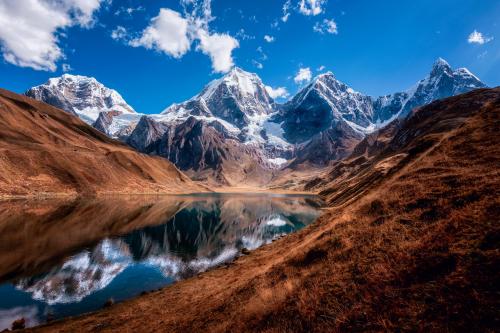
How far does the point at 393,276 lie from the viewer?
37.6ft

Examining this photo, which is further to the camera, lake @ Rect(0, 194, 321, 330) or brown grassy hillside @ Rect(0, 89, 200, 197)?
brown grassy hillside @ Rect(0, 89, 200, 197)

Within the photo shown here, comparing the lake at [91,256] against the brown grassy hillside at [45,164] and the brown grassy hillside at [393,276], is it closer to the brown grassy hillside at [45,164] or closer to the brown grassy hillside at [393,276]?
the brown grassy hillside at [393,276]

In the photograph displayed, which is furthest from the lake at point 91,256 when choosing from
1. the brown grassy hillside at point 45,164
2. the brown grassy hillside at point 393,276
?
the brown grassy hillside at point 45,164

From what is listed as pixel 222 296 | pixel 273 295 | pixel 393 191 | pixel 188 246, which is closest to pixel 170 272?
pixel 188 246

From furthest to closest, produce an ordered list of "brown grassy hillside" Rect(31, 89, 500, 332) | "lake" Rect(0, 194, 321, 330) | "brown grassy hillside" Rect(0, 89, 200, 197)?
"brown grassy hillside" Rect(0, 89, 200, 197) < "lake" Rect(0, 194, 321, 330) < "brown grassy hillside" Rect(31, 89, 500, 332)

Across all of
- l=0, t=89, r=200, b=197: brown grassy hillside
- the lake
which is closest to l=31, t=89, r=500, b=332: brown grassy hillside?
the lake

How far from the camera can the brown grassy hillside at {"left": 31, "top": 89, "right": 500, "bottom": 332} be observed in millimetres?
9016

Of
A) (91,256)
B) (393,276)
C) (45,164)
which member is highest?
(45,164)

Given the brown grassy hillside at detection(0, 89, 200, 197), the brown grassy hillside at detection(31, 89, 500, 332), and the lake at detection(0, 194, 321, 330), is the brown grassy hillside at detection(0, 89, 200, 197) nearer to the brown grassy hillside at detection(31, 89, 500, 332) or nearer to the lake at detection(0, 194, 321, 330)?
the lake at detection(0, 194, 321, 330)

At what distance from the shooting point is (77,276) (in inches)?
1344

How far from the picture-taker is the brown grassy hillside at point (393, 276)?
9016mm

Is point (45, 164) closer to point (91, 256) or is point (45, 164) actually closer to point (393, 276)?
point (91, 256)

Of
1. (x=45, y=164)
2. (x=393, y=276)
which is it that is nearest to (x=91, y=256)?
(x=393, y=276)

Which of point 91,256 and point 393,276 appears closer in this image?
point 393,276
